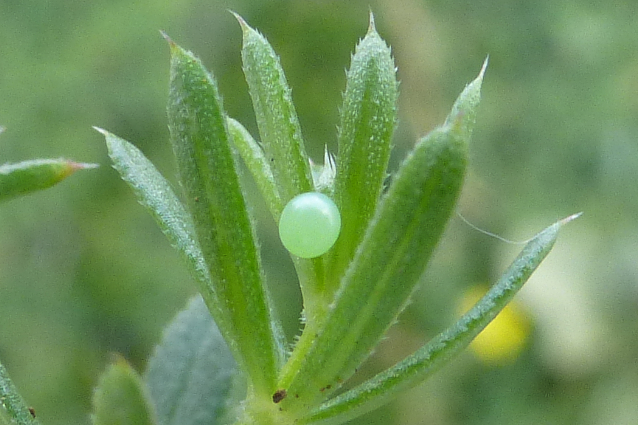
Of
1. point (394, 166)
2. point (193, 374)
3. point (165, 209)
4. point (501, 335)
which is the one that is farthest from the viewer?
point (394, 166)

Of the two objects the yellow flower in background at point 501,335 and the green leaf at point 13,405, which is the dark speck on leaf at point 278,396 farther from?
the yellow flower in background at point 501,335

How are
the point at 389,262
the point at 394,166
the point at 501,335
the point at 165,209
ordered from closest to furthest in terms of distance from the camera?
the point at 389,262 < the point at 165,209 < the point at 501,335 < the point at 394,166

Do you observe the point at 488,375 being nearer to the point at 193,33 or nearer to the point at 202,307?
the point at 193,33

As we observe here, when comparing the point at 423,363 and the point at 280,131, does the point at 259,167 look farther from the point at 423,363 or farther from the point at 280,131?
the point at 423,363

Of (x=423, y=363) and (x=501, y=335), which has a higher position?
(x=501, y=335)

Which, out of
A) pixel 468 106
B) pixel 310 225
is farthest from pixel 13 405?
pixel 468 106

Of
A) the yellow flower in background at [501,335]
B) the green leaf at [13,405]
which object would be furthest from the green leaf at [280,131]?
the yellow flower in background at [501,335]
